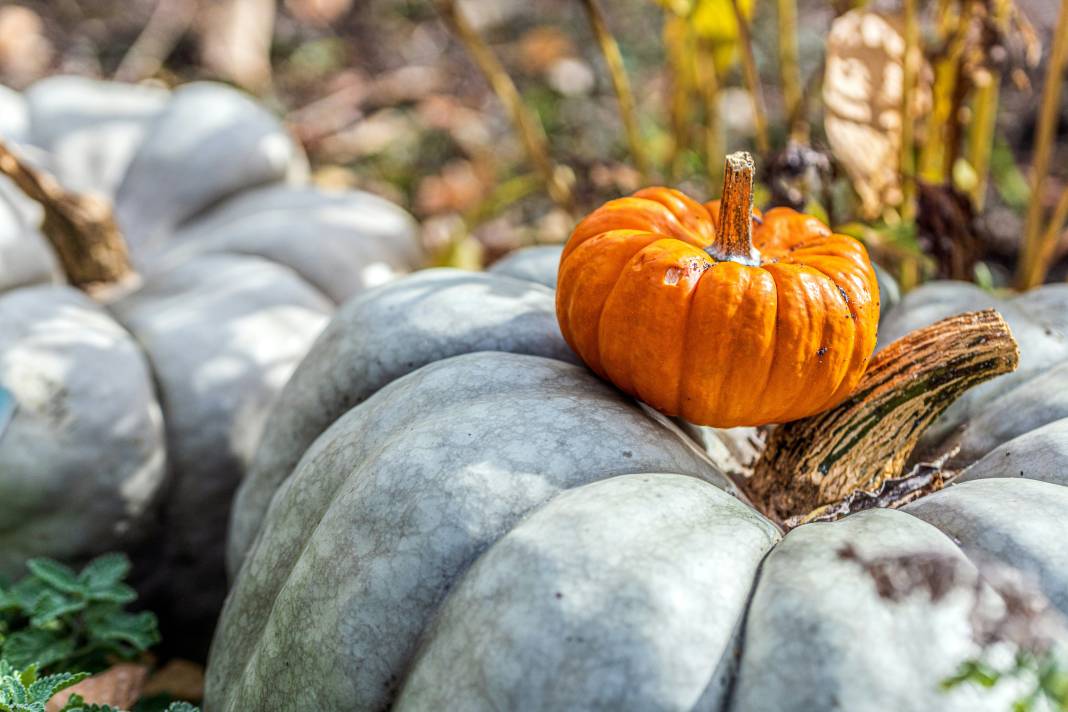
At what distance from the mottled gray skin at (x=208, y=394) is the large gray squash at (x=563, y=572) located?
65 centimetres

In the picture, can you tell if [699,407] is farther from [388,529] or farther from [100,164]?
[100,164]

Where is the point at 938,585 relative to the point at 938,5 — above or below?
below

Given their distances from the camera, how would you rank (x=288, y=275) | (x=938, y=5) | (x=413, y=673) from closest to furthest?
(x=413, y=673)
(x=288, y=275)
(x=938, y=5)

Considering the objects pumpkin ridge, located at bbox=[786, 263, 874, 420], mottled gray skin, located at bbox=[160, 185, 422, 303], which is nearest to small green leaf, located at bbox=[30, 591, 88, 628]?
mottled gray skin, located at bbox=[160, 185, 422, 303]

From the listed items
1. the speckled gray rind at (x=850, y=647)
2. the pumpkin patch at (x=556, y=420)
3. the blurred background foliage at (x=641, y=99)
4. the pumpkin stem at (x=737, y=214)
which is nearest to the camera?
the speckled gray rind at (x=850, y=647)

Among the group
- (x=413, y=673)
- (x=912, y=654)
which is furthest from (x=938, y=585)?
(x=413, y=673)

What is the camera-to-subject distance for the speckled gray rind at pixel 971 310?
2.06 meters

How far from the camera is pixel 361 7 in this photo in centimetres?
617

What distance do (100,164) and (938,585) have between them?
310 cm

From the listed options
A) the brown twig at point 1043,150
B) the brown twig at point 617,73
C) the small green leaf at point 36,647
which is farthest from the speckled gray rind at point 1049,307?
the small green leaf at point 36,647

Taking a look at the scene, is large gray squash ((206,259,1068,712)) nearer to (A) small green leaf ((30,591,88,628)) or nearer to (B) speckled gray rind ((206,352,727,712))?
(B) speckled gray rind ((206,352,727,712))

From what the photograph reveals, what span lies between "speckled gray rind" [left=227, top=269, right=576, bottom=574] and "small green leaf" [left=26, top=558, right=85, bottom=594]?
339 mm

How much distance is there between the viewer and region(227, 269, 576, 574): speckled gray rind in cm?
205

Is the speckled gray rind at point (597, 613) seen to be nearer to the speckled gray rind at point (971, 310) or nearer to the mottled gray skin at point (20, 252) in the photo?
the speckled gray rind at point (971, 310)
